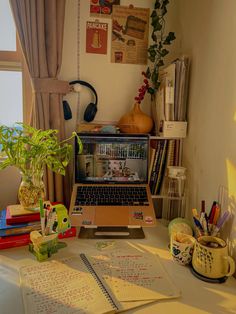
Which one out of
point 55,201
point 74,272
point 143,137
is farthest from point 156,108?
point 74,272

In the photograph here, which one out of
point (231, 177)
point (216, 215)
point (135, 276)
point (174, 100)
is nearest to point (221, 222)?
point (216, 215)

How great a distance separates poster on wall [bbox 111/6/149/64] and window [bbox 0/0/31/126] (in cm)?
46

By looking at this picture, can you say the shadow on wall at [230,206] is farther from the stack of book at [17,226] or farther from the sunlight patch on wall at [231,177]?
the stack of book at [17,226]

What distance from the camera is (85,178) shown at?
1.27m

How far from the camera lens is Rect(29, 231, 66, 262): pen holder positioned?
0.92 meters

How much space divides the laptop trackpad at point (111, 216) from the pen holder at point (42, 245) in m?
0.19

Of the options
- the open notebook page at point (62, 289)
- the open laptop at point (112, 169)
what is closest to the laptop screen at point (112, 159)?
the open laptop at point (112, 169)

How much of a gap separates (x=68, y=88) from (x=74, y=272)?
828 millimetres

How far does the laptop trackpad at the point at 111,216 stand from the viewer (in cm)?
107

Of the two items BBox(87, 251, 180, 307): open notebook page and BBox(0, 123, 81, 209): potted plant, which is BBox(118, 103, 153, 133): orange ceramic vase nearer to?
BBox(0, 123, 81, 209): potted plant

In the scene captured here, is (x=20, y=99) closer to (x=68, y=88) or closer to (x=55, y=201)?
(x=68, y=88)

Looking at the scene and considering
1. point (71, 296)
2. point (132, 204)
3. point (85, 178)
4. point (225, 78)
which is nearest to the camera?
point (71, 296)

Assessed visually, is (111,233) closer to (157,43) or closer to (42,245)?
(42,245)

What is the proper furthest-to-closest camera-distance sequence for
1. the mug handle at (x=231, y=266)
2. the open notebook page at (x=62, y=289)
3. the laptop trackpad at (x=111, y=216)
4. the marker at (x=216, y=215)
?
the laptop trackpad at (x=111, y=216) → the marker at (x=216, y=215) → the mug handle at (x=231, y=266) → the open notebook page at (x=62, y=289)
